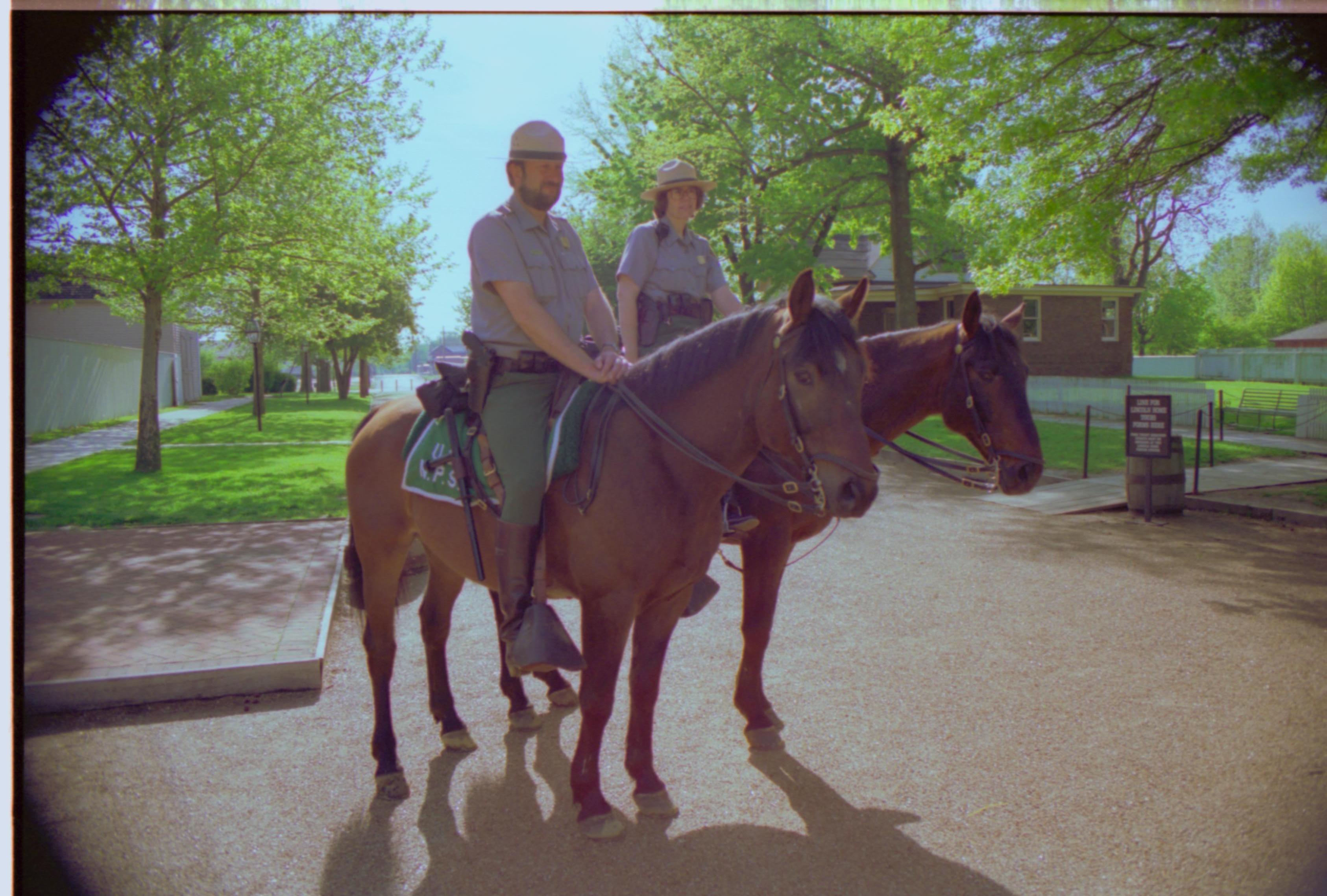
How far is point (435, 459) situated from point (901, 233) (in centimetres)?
1431

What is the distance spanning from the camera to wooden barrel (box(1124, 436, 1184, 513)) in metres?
10.2

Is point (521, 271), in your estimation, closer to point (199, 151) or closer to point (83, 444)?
point (83, 444)

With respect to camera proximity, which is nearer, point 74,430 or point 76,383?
point 74,430

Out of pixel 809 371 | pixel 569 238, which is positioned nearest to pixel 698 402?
pixel 809 371

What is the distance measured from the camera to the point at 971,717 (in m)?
4.28

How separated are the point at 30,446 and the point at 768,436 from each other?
103 inches

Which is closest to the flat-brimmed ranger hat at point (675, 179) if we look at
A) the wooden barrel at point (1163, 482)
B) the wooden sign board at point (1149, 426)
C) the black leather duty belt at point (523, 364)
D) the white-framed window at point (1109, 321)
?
the black leather duty belt at point (523, 364)

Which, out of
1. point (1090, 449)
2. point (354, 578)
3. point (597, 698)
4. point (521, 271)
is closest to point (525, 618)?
point (597, 698)

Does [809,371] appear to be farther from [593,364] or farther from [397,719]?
[397,719]

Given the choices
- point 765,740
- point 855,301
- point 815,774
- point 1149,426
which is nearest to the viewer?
point 855,301

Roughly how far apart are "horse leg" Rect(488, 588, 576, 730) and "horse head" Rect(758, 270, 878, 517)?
6.40ft

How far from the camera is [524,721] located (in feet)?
14.2

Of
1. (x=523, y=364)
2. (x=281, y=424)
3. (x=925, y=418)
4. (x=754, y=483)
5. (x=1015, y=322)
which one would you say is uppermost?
(x=1015, y=322)

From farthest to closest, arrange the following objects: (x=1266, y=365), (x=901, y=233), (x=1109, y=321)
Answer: (x=1109, y=321)
(x=901, y=233)
(x=1266, y=365)
